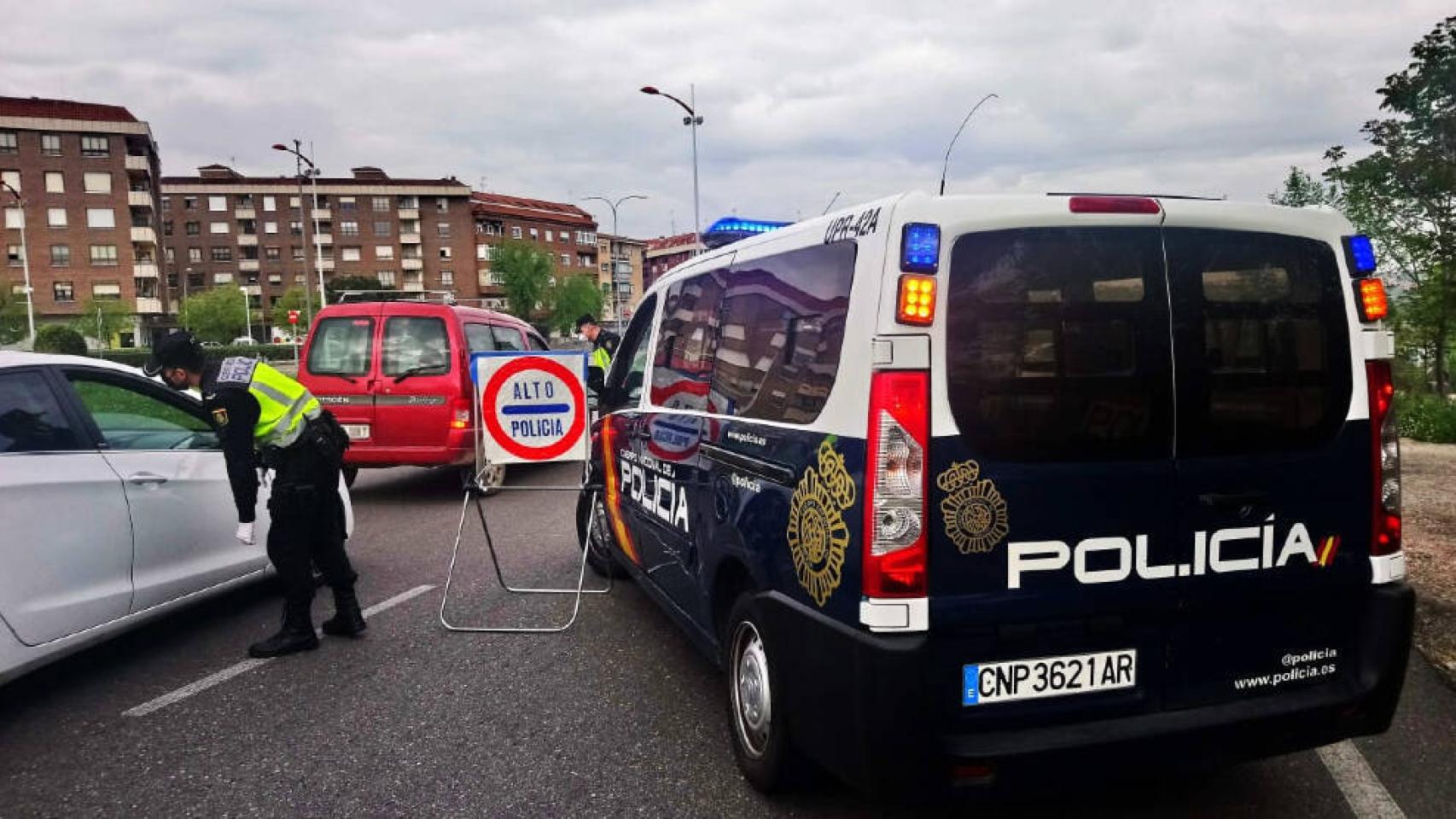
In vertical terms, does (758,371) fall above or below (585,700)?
above

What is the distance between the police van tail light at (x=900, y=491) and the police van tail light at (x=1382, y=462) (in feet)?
4.62

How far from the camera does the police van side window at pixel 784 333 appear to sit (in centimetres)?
272

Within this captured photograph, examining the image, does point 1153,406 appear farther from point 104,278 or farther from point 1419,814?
point 104,278

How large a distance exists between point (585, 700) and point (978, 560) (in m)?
2.21

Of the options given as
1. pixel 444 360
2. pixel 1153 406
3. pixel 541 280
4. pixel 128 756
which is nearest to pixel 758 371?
pixel 1153 406

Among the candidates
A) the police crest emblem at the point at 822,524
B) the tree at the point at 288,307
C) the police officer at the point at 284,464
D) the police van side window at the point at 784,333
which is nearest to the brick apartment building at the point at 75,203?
the tree at the point at 288,307

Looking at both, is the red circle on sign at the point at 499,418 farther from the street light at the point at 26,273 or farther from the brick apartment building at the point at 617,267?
the brick apartment building at the point at 617,267

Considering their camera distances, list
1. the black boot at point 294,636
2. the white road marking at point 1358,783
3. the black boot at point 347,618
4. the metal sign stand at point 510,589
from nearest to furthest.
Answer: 1. the white road marking at point 1358,783
2. the black boot at point 294,636
3. the black boot at point 347,618
4. the metal sign stand at point 510,589

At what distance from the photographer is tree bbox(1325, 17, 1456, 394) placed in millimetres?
10625

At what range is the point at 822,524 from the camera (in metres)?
2.62

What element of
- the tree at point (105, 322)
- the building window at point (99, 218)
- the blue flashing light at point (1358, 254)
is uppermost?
the building window at point (99, 218)

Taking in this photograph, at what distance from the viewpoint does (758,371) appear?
3.17m

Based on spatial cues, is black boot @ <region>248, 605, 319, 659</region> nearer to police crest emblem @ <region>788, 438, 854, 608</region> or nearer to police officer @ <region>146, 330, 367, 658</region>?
police officer @ <region>146, 330, 367, 658</region>

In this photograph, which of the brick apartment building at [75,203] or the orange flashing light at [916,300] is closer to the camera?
the orange flashing light at [916,300]
